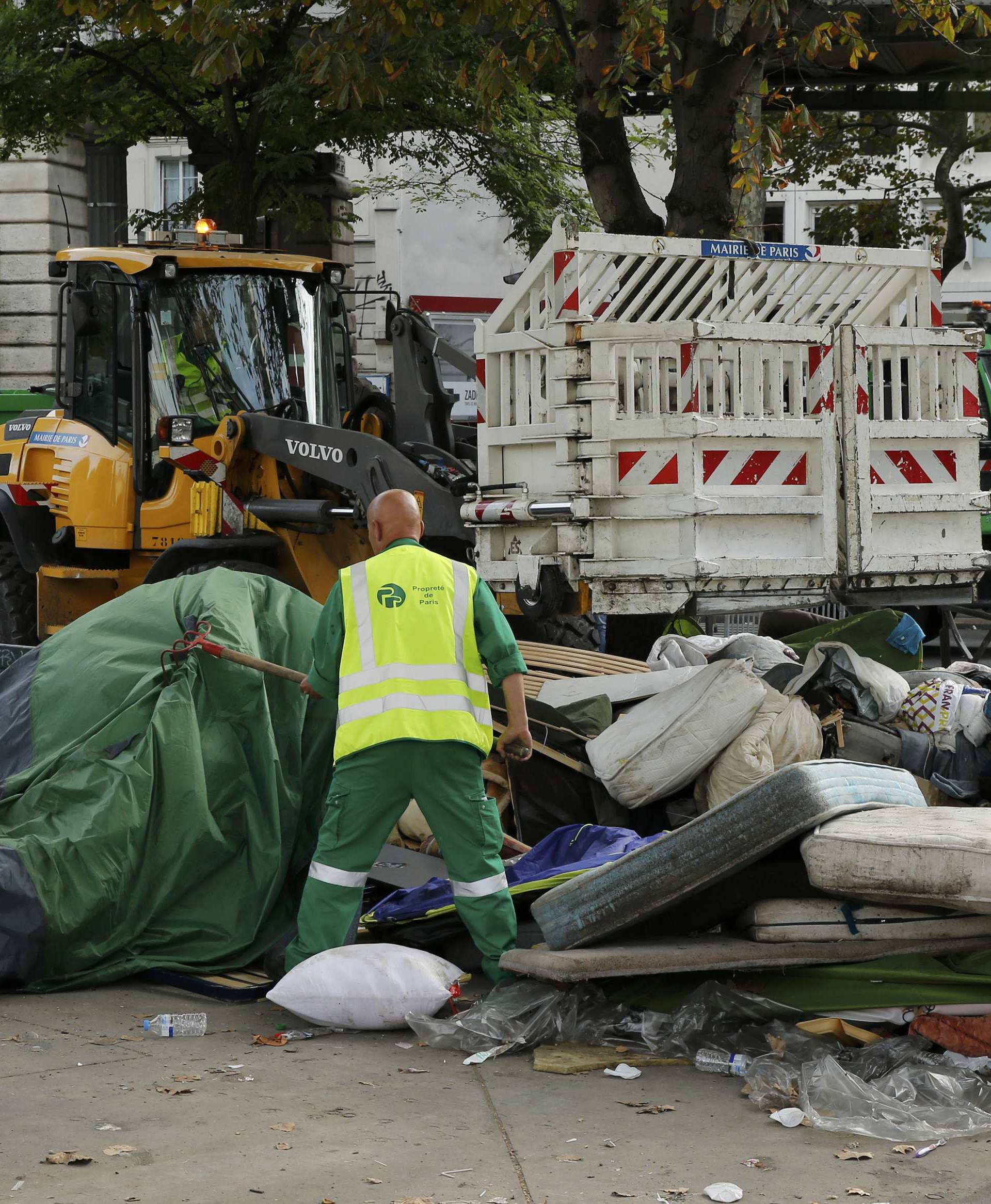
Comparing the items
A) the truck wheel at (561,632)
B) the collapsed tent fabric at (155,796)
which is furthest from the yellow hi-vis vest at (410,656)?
the truck wheel at (561,632)

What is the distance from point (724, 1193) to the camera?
3775 mm

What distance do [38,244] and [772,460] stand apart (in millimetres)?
16276

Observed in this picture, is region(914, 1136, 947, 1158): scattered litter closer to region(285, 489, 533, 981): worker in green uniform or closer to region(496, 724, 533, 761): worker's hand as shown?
region(285, 489, 533, 981): worker in green uniform

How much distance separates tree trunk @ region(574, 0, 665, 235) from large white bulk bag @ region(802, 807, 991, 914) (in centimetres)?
539

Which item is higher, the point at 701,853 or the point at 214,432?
the point at 214,432

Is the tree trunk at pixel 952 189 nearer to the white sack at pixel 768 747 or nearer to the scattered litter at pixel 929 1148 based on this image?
the white sack at pixel 768 747

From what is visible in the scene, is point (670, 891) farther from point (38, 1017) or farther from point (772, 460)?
point (772, 460)

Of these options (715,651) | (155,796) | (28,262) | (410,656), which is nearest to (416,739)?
(410,656)

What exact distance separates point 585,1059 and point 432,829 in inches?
39.3

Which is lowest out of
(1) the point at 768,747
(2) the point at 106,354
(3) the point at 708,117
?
(1) the point at 768,747

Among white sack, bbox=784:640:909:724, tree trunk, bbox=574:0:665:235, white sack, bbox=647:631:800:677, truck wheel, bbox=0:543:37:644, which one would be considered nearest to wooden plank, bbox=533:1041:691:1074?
white sack, bbox=784:640:909:724

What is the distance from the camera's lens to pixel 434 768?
5418 mm

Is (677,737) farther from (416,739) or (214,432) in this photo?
Result: (214,432)

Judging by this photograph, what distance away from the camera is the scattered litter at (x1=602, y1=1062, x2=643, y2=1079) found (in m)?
4.66
